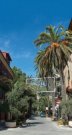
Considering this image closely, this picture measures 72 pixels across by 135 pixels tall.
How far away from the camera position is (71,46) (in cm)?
5644

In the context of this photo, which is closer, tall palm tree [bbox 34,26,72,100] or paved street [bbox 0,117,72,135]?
paved street [bbox 0,117,72,135]

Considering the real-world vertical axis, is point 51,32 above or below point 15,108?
above

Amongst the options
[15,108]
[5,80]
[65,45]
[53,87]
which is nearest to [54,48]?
[65,45]

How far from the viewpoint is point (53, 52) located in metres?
55.5

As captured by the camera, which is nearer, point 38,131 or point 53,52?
point 38,131

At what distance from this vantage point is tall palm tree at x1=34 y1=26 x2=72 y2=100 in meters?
55.5

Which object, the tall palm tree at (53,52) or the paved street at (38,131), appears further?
the tall palm tree at (53,52)

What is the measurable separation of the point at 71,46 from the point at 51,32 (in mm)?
3467

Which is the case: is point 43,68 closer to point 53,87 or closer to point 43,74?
point 43,74

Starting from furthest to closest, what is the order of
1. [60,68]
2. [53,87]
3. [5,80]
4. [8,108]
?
[53,87] → [60,68] → [5,80] → [8,108]

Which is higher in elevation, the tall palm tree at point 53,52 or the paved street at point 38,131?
the tall palm tree at point 53,52

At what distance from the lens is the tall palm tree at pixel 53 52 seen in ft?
182

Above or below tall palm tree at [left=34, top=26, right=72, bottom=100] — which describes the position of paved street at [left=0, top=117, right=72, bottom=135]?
below

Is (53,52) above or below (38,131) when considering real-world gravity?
above
